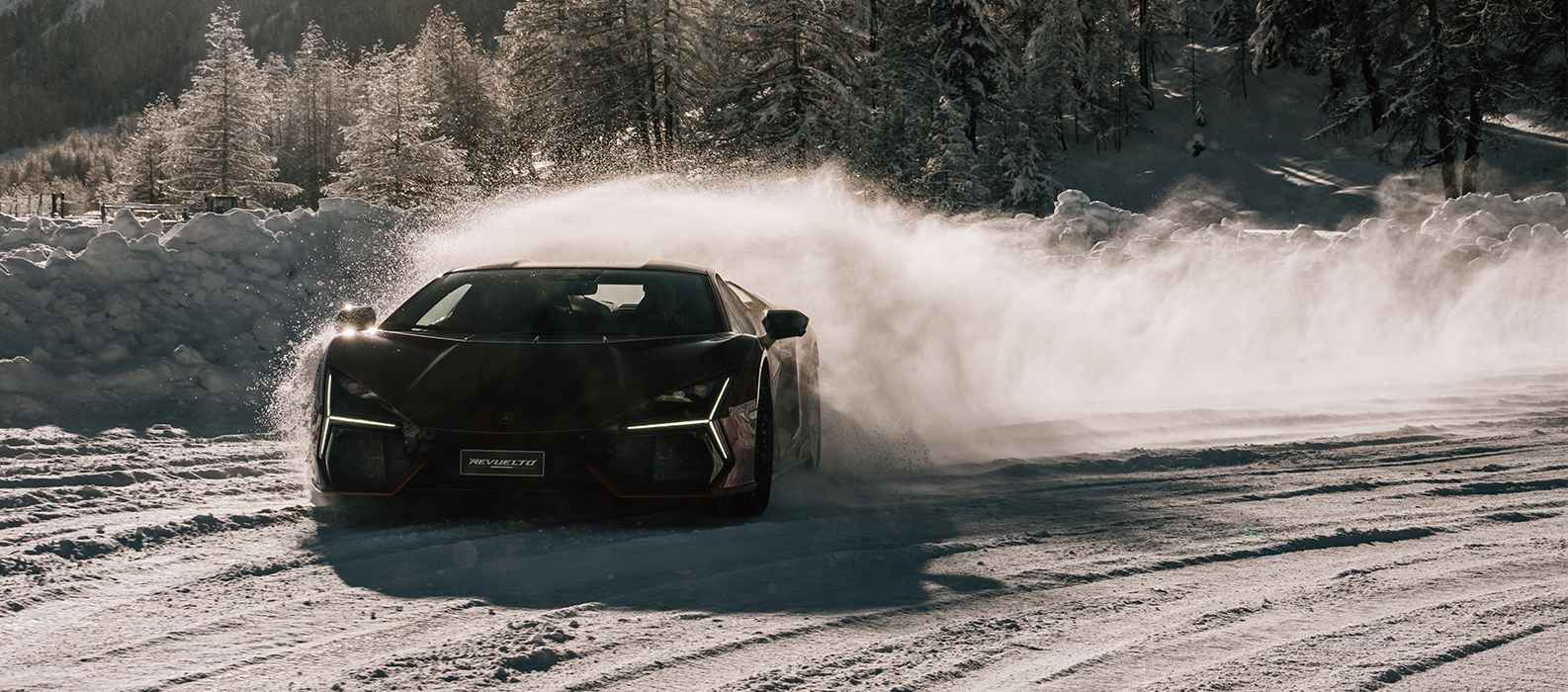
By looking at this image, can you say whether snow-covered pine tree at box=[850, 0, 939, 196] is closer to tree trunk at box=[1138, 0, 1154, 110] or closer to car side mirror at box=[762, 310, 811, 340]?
tree trunk at box=[1138, 0, 1154, 110]

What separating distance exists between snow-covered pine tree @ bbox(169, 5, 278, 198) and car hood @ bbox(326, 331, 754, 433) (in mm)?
69384

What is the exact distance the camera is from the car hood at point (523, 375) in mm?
5805

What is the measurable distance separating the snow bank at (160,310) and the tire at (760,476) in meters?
5.11

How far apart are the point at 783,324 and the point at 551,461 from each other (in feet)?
5.18

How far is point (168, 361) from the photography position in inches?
421

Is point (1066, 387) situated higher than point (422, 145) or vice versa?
point (422, 145)

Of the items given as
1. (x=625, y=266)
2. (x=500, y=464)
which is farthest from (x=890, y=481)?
(x=500, y=464)

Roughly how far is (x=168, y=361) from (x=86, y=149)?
601 feet

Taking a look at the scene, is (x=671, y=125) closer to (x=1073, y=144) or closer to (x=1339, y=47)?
(x=1339, y=47)

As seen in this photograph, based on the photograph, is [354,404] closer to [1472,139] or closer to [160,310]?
[160,310]

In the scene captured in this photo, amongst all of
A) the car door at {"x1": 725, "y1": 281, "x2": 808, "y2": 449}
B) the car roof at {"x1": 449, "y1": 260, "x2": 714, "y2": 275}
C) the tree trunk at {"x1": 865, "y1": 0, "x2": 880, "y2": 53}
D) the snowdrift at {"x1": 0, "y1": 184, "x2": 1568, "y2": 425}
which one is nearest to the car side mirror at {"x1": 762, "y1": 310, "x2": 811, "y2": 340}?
the car door at {"x1": 725, "y1": 281, "x2": 808, "y2": 449}

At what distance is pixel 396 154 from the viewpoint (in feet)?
191

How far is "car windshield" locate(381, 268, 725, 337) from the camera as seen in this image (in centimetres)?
673

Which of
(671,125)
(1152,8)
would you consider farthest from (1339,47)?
(1152,8)
